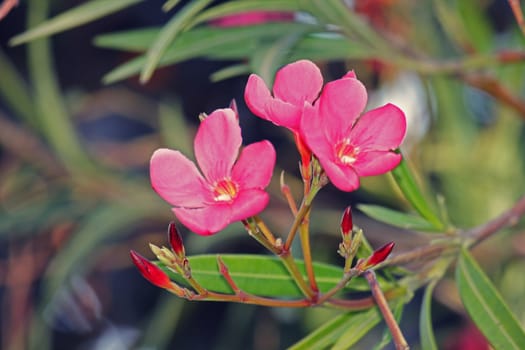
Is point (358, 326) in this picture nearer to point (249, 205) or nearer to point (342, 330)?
point (342, 330)

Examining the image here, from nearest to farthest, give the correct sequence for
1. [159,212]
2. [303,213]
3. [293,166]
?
[303,213] → [159,212] → [293,166]

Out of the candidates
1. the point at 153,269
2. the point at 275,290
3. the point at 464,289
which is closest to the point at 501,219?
the point at 464,289

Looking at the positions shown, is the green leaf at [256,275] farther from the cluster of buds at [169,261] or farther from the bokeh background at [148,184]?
the bokeh background at [148,184]

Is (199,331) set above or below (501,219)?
below

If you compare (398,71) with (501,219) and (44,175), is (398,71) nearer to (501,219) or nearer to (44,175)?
(44,175)

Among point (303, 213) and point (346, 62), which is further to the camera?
point (346, 62)

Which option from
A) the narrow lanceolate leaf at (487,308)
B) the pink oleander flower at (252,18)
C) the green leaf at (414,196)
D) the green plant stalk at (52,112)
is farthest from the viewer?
the green plant stalk at (52,112)

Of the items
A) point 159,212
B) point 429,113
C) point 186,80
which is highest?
point 186,80

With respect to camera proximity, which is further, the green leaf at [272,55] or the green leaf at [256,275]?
the green leaf at [272,55]

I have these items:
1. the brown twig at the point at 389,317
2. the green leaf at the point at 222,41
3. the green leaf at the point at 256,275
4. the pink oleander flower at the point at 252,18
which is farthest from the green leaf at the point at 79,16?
the brown twig at the point at 389,317
